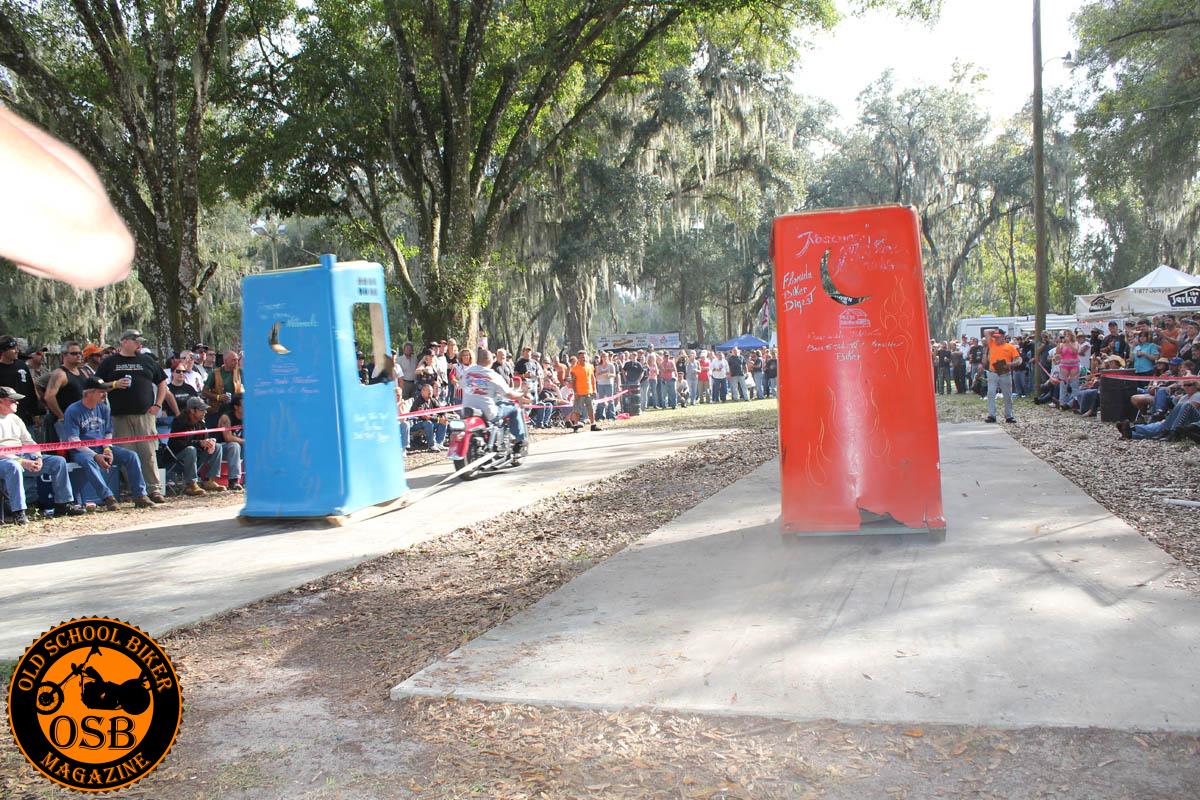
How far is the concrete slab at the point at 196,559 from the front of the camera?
5.88 metres

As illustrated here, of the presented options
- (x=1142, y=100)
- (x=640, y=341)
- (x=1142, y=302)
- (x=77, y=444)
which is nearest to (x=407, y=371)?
(x=77, y=444)

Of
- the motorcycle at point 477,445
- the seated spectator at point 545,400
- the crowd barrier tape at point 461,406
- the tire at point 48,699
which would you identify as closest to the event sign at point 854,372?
the tire at point 48,699

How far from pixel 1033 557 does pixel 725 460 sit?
20.9ft

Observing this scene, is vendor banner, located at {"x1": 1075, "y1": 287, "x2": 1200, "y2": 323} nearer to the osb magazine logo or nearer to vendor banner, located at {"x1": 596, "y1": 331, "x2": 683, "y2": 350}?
the osb magazine logo

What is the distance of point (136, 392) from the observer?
10.4 m

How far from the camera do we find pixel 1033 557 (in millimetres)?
6055

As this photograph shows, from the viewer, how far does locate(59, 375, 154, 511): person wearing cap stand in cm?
1009

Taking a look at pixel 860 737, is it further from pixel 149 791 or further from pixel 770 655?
pixel 149 791

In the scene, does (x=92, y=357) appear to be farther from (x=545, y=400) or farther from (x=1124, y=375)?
(x=1124, y=375)

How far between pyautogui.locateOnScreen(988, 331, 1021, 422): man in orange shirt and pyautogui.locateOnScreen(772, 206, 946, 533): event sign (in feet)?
32.6

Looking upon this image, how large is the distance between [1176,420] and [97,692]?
13.1 metres

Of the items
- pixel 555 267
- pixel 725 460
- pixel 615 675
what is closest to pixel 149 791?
pixel 615 675

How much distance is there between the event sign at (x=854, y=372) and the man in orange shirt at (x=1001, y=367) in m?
9.93

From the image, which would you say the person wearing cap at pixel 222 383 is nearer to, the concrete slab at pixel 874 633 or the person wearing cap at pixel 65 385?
the person wearing cap at pixel 65 385
